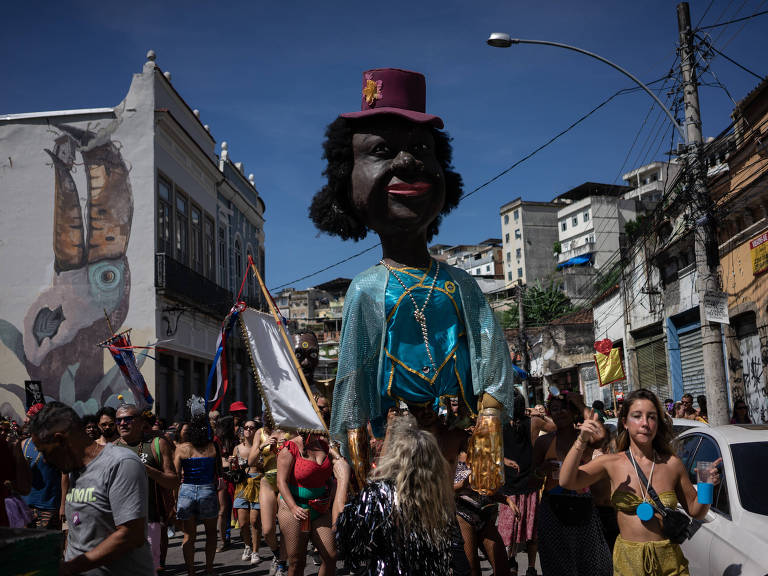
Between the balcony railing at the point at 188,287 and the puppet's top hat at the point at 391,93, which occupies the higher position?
the balcony railing at the point at 188,287

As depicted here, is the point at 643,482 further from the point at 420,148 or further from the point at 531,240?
the point at 531,240

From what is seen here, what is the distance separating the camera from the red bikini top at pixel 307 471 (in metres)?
6.78

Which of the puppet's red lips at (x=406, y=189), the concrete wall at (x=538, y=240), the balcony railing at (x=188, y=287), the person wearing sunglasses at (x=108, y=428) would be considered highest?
the concrete wall at (x=538, y=240)

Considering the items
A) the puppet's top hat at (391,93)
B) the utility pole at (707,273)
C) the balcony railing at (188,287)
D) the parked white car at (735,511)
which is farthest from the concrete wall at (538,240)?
the puppet's top hat at (391,93)

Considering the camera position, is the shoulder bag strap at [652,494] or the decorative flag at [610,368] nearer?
the shoulder bag strap at [652,494]

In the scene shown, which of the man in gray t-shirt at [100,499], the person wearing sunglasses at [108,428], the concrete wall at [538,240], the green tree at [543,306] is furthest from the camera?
the concrete wall at [538,240]

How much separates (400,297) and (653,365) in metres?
21.0

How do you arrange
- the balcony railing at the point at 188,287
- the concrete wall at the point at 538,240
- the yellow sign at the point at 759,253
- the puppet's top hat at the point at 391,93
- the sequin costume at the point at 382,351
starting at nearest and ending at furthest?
1. the sequin costume at the point at 382,351
2. the puppet's top hat at the point at 391,93
3. the yellow sign at the point at 759,253
4. the balcony railing at the point at 188,287
5. the concrete wall at the point at 538,240

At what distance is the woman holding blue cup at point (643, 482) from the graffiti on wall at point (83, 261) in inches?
709

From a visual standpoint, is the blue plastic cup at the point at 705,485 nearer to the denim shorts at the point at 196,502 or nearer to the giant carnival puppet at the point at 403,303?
the giant carnival puppet at the point at 403,303

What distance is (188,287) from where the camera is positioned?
23188mm

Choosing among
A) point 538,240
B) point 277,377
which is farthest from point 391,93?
point 538,240

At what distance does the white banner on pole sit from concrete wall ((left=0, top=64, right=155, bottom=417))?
13.7 metres

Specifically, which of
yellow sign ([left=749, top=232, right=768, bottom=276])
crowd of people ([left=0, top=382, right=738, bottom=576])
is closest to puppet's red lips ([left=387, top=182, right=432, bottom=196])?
crowd of people ([left=0, top=382, right=738, bottom=576])
